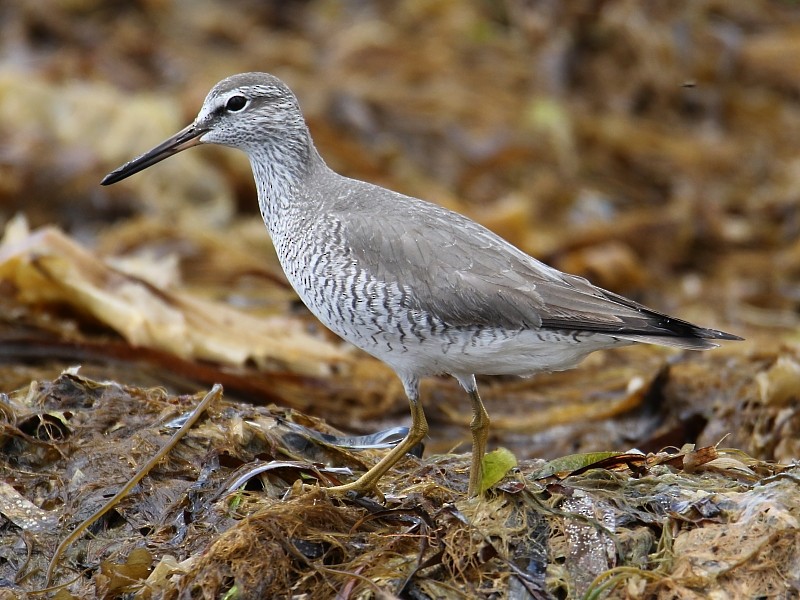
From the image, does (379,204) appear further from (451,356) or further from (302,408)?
(302,408)

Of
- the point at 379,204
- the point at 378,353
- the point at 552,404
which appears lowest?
the point at 552,404

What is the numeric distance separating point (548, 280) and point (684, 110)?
340 inches

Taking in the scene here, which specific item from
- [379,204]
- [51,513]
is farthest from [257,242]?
[51,513]

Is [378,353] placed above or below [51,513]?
above

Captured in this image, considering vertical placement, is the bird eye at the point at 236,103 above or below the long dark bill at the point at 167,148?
above

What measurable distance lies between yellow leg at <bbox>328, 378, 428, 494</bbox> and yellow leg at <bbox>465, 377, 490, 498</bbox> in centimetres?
23

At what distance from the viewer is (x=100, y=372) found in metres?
6.45

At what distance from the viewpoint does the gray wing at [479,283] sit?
4754 mm

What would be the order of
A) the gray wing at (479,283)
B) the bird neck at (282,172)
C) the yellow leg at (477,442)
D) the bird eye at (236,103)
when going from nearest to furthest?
the yellow leg at (477,442) < the gray wing at (479,283) < the bird neck at (282,172) < the bird eye at (236,103)

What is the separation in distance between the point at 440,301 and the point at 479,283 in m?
0.20

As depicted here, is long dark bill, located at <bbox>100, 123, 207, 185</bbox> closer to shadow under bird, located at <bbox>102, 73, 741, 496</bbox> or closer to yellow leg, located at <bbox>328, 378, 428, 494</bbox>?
shadow under bird, located at <bbox>102, 73, 741, 496</bbox>

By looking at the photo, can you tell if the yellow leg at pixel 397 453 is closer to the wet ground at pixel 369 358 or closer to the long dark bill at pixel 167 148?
the wet ground at pixel 369 358

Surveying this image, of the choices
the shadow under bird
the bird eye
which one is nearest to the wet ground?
the shadow under bird

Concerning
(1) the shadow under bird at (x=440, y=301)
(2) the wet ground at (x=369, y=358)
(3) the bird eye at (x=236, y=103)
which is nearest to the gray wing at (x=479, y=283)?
(1) the shadow under bird at (x=440, y=301)
